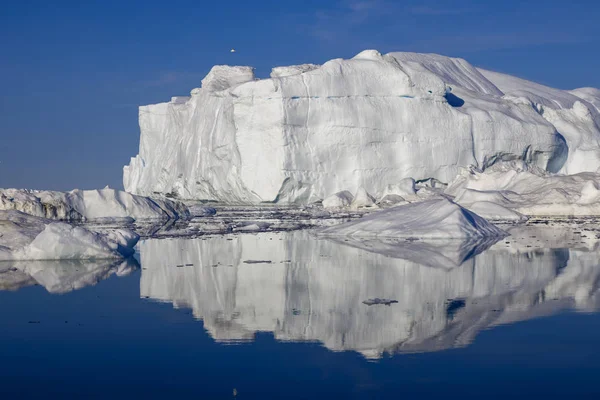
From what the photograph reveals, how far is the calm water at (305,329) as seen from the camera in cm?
449

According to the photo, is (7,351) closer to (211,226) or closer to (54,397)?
(54,397)

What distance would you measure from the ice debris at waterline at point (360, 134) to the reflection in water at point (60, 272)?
17903mm

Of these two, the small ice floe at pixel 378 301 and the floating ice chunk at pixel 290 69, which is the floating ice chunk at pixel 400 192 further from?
the small ice floe at pixel 378 301

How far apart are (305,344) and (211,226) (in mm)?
14004

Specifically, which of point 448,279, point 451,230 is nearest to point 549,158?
point 451,230

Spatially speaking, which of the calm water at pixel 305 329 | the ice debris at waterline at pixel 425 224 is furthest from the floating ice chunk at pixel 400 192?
the calm water at pixel 305 329

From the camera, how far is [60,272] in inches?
384

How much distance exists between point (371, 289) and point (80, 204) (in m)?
17.1

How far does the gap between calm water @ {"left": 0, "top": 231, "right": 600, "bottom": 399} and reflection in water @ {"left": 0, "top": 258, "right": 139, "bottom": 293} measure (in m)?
0.03

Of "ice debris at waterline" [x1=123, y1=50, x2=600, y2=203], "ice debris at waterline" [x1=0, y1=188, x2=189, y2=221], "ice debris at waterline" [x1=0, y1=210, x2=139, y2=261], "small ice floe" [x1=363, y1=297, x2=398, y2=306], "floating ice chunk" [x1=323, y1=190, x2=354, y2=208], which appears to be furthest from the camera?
"ice debris at waterline" [x1=123, y1=50, x2=600, y2=203]

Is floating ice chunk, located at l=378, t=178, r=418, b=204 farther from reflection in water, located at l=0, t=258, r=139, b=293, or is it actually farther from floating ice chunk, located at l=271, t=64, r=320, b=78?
reflection in water, located at l=0, t=258, r=139, b=293

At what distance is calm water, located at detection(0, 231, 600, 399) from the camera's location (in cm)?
449

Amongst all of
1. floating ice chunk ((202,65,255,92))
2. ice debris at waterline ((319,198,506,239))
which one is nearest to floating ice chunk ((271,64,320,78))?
floating ice chunk ((202,65,255,92))

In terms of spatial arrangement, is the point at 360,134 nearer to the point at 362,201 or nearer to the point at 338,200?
the point at 338,200
